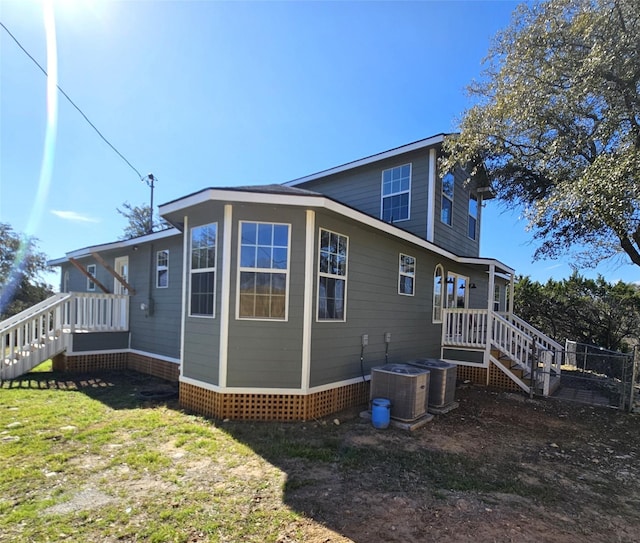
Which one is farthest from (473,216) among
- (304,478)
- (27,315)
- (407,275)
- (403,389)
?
(27,315)

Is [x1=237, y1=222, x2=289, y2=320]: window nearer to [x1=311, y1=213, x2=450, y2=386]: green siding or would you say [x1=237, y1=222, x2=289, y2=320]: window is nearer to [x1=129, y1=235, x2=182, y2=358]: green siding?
A: [x1=311, y1=213, x2=450, y2=386]: green siding

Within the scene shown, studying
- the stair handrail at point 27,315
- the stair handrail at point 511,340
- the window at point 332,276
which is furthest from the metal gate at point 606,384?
the stair handrail at point 27,315

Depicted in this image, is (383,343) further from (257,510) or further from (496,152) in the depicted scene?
(496,152)

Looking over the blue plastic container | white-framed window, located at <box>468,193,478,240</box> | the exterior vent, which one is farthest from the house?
the exterior vent

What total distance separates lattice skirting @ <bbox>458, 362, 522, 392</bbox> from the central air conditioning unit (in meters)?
3.56

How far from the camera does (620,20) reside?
621cm

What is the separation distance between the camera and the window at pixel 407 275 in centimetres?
767

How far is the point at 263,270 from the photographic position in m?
5.34

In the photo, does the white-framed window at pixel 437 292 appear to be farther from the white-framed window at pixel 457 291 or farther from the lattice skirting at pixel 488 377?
the lattice skirting at pixel 488 377

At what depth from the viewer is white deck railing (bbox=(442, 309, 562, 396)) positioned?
769cm

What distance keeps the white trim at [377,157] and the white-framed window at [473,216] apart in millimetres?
3725

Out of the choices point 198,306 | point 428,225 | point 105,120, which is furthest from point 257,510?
point 105,120

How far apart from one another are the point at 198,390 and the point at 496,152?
28.4 ft

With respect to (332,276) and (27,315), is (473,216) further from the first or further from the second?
(27,315)
